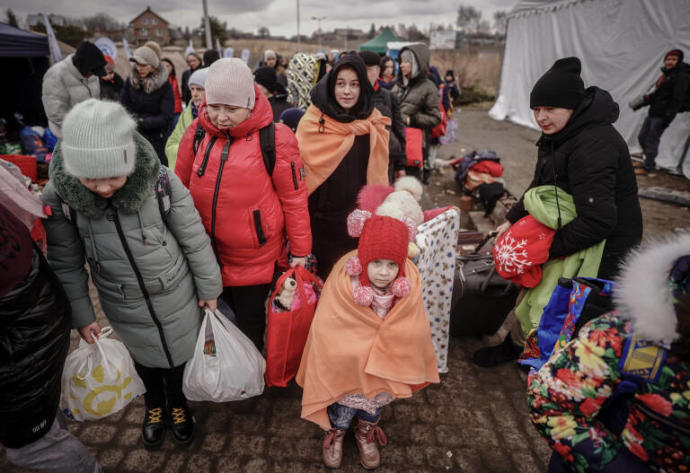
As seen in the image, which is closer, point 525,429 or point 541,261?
point 541,261

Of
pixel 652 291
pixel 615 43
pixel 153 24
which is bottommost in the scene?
pixel 652 291

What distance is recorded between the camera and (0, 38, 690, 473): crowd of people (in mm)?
1234

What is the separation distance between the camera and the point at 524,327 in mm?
2764

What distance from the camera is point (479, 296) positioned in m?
3.08

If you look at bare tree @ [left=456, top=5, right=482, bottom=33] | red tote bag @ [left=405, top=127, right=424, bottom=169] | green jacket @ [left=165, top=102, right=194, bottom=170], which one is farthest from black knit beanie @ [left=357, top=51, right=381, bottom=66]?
bare tree @ [left=456, top=5, right=482, bottom=33]

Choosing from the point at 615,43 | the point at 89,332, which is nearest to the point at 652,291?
the point at 89,332

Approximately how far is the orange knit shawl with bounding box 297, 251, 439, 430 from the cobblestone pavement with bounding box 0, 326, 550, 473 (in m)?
0.58

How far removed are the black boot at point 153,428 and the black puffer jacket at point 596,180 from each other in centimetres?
286

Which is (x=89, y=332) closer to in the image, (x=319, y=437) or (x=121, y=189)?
(x=121, y=189)

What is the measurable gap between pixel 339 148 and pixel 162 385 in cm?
209

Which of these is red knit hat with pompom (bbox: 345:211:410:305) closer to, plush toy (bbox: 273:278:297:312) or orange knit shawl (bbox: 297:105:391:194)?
plush toy (bbox: 273:278:297:312)

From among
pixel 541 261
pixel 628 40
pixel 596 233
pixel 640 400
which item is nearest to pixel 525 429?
pixel 541 261

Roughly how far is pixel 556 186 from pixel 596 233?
1.21ft

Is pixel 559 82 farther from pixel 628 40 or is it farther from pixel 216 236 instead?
pixel 628 40
